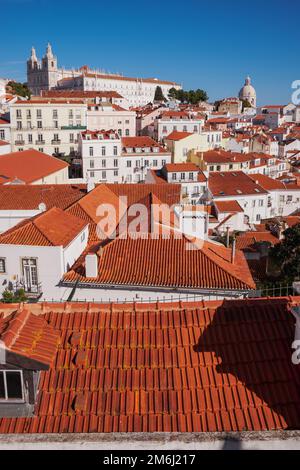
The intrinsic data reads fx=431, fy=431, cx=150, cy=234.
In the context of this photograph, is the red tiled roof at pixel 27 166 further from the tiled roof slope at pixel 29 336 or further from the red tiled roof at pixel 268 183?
the tiled roof slope at pixel 29 336

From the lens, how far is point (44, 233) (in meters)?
14.3

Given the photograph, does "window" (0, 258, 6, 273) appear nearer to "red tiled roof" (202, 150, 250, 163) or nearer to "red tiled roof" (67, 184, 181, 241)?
"red tiled roof" (67, 184, 181, 241)

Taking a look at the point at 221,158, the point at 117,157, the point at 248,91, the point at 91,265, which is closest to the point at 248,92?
the point at 248,91

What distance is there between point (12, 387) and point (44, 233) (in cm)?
1009

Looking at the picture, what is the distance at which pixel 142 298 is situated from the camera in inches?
524

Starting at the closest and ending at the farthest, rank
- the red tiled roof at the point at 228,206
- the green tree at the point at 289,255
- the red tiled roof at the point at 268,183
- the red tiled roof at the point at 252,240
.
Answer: the green tree at the point at 289,255 → the red tiled roof at the point at 252,240 → the red tiled roof at the point at 228,206 → the red tiled roof at the point at 268,183

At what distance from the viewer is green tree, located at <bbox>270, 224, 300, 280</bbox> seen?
59.2 ft

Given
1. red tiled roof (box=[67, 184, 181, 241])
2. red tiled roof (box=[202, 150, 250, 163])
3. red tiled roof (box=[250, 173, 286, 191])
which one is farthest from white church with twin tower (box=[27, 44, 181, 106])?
red tiled roof (box=[67, 184, 181, 241])

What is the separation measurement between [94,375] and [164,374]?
817 mm

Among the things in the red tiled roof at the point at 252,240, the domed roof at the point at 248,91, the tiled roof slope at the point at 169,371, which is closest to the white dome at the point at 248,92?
the domed roof at the point at 248,91

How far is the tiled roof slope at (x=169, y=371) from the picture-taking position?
4.57m

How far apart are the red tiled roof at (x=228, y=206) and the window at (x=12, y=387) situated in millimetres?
35982

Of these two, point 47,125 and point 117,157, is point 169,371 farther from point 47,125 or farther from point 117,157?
point 47,125

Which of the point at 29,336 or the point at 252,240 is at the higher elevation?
A: the point at 29,336
